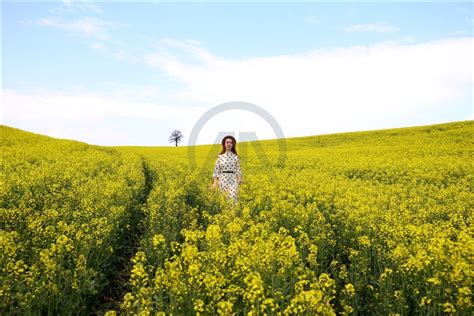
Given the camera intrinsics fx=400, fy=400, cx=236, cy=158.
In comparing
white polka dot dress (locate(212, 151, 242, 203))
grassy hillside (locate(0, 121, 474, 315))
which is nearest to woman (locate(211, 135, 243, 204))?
white polka dot dress (locate(212, 151, 242, 203))

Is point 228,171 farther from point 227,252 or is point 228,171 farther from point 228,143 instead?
point 227,252

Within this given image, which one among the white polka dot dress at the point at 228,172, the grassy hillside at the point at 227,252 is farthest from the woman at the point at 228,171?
the grassy hillside at the point at 227,252

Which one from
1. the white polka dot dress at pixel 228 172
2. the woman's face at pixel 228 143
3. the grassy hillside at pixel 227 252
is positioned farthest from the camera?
the white polka dot dress at pixel 228 172

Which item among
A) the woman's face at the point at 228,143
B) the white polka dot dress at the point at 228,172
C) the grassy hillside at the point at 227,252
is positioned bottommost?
the grassy hillside at the point at 227,252

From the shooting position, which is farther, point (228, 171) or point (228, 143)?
point (228, 171)

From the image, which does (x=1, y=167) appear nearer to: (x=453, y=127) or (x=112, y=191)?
(x=112, y=191)

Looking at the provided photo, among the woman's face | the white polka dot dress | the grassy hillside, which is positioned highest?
the woman's face

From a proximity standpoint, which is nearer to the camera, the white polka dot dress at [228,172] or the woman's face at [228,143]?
the woman's face at [228,143]

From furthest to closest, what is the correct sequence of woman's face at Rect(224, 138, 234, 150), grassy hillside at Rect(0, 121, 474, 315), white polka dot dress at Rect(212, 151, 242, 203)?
1. white polka dot dress at Rect(212, 151, 242, 203)
2. woman's face at Rect(224, 138, 234, 150)
3. grassy hillside at Rect(0, 121, 474, 315)

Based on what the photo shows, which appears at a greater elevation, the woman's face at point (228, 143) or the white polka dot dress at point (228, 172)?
the woman's face at point (228, 143)

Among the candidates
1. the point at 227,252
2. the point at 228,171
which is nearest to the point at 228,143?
the point at 228,171

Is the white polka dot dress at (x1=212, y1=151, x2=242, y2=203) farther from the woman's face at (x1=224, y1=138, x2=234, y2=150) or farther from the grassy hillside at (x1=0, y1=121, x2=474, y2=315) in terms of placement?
the grassy hillside at (x1=0, y1=121, x2=474, y2=315)

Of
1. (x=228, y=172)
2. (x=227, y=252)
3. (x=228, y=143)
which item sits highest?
(x=228, y=143)

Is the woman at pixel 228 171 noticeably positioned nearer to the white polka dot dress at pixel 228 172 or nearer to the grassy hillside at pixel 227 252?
the white polka dot dress at pixel 228 172
